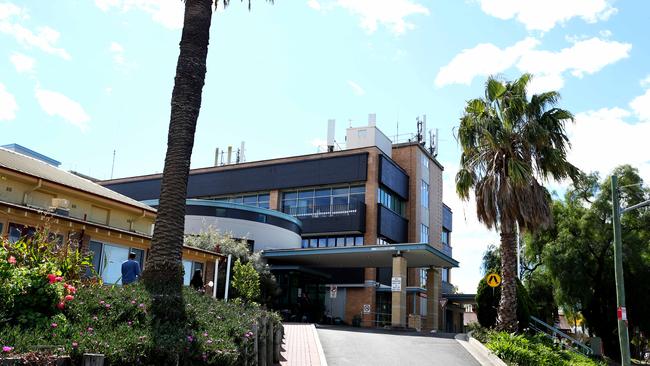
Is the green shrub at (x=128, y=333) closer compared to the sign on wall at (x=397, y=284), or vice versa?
the green shrub at (x=128, y=333)

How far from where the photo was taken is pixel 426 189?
50.7 meters

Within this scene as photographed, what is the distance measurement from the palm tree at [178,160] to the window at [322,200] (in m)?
29.7

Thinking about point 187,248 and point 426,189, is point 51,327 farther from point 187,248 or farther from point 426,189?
point 426,189

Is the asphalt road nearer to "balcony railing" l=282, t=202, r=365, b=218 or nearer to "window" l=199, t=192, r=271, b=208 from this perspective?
"balcony railing" l=282, t=202, r=365, b=218

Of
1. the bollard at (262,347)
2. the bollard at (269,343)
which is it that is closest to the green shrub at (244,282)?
the bollard at (269,343)

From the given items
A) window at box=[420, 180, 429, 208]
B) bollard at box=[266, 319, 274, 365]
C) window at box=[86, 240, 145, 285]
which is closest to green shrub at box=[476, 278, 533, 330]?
bollard at box=[266, 319, 274, 365]

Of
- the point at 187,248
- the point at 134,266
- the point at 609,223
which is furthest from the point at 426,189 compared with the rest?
the point at 134,266

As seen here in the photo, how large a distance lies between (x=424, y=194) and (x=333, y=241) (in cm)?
1072

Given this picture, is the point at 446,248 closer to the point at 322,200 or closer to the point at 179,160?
the point at 322,200

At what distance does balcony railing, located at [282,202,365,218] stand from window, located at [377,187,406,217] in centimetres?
187

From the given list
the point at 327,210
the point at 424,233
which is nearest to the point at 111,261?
the point at 327,210

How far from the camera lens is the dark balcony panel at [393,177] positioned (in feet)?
142

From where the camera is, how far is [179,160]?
1232cm

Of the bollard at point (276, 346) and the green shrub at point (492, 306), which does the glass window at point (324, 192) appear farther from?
the bollard at point (276, 346)
